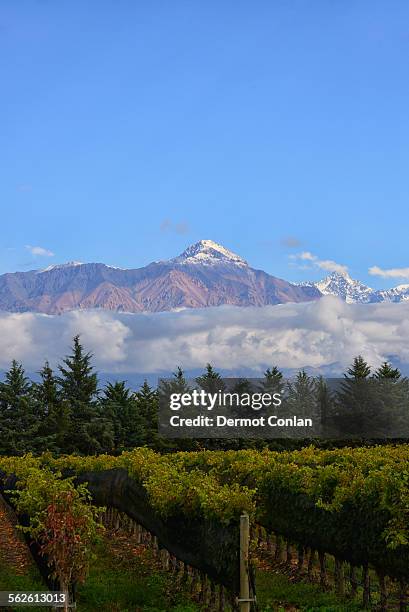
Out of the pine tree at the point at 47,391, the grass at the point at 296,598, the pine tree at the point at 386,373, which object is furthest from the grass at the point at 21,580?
the pine tree at the point at 386,373

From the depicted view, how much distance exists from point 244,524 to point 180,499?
3697 millimetres

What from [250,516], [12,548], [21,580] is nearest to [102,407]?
[12,548]

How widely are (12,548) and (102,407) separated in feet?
159

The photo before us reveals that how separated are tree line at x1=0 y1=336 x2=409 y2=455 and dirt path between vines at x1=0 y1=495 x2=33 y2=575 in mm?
32652

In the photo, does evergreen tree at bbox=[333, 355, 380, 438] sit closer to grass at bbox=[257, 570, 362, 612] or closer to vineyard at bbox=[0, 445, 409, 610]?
vineyard at bbox=[0, 445, 409, 610]

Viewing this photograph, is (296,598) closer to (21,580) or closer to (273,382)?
(21,580)

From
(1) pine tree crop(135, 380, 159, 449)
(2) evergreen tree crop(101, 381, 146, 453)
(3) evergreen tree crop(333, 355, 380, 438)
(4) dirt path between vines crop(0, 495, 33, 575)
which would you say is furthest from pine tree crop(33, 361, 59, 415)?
(4) dirt path between vines crop(0, 495, 33, 575)

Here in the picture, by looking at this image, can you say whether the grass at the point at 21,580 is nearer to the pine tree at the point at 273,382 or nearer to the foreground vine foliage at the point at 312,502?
the foreground vine foliage at the point at 312,502

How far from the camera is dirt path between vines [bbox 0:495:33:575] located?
2522 cm

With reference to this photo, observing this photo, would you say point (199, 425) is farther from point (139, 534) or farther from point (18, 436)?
point (139, 534)

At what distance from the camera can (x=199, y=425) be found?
73.4 meters

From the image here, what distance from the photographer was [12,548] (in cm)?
3031

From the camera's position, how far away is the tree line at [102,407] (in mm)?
74375

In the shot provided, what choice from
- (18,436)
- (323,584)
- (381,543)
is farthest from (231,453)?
(18,436)
